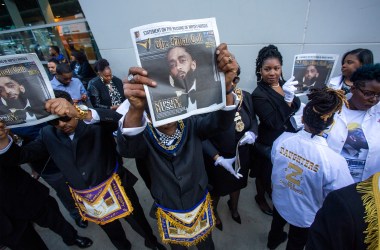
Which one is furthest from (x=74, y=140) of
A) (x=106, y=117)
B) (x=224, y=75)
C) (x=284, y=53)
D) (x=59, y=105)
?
(x=284, y=53)

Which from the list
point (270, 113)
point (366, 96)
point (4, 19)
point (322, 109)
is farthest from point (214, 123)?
point (4, 19)

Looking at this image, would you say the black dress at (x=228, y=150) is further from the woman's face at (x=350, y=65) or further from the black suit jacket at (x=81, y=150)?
the woman's face at (x=350, y=65)

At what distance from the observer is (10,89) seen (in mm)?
1319

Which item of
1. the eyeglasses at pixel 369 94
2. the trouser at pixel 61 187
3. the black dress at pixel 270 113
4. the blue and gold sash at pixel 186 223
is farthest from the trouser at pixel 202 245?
the eyeglasses at pixel 369 94

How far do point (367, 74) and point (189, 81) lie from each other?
4.95ft

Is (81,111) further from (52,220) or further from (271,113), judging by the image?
(271,113)

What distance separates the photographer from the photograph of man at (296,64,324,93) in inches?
84.0

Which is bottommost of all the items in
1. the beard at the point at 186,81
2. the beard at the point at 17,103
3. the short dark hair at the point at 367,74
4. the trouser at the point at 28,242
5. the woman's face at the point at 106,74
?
the trouser at the point at 28,242

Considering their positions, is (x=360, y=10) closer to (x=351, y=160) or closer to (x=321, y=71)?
(x=321, y=71)

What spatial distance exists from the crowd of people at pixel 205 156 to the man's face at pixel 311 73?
12 mm

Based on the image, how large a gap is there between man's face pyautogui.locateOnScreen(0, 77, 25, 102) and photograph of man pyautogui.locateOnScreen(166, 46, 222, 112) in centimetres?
105

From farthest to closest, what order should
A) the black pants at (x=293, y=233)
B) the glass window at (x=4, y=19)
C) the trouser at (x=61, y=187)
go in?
the glass window at (x=4, y=19) < the trouser at (x=61, y=187) < the black pants at (x=293, y=233)

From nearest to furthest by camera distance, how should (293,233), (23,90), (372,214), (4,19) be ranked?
(372,214) → (23,90) → (293,233) → (4,19)

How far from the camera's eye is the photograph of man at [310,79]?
2.13 m
